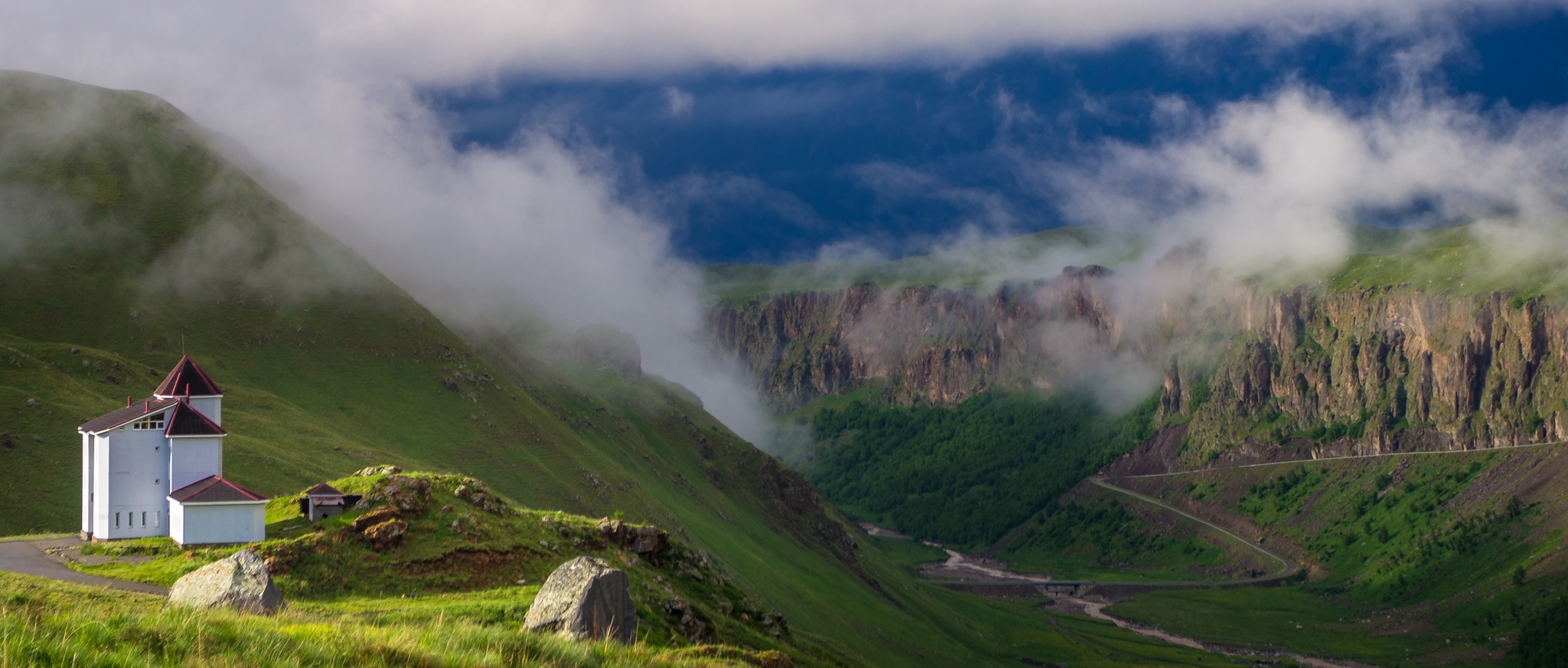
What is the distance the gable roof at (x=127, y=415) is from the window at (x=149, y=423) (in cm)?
24

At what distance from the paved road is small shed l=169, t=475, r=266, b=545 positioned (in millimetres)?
5462

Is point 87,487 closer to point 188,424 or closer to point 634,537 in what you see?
point 188,424

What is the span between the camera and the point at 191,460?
60875 millimetres

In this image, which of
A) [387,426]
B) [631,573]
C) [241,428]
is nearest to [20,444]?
[241,428]

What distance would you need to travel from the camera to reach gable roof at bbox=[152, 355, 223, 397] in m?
65.2

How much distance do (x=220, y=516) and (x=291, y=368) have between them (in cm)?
8992

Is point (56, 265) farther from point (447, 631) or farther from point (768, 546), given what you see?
point (447, 631)

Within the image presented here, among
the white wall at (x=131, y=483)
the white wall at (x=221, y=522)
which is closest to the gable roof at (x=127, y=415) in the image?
the white wall at (x=131, y=483)

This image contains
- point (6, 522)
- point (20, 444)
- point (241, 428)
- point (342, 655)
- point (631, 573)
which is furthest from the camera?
point (241, 428)

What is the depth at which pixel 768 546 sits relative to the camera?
170500 millimetres

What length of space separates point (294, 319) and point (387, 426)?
29554mm

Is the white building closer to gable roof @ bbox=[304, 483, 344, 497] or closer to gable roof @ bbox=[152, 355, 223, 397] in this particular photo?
gable roof @ bbox=[152, 355, 223, 397]

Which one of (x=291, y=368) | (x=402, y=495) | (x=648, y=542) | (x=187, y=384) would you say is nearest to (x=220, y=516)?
(x=402, y=495)

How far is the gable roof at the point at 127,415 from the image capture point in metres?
60.6
